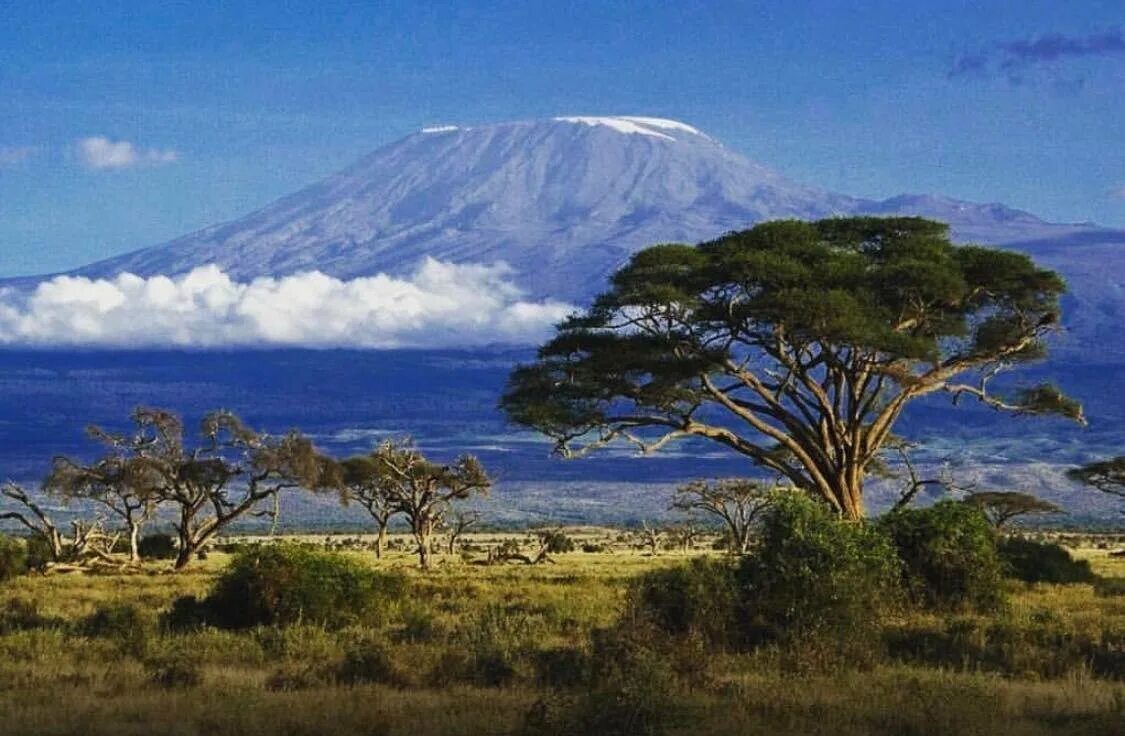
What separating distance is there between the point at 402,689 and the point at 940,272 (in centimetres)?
2122

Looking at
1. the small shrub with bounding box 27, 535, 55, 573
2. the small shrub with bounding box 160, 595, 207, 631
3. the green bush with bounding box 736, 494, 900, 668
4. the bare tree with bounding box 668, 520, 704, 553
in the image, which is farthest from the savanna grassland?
the bare tree with bounding box 668, 520, 704, 553

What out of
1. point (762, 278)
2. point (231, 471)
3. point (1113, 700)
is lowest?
point (1113, 700)

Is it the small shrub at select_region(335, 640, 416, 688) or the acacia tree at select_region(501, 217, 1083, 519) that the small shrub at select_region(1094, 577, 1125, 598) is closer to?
the acacia tree at select_region(501, 217, 1083, 519)

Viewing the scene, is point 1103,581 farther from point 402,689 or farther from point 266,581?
point 402,689

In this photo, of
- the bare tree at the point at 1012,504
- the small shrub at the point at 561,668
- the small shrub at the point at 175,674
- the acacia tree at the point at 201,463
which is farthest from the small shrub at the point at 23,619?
the bare tree at the point at 1012,504

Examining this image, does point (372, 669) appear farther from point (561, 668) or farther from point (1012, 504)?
point (1012, 504)

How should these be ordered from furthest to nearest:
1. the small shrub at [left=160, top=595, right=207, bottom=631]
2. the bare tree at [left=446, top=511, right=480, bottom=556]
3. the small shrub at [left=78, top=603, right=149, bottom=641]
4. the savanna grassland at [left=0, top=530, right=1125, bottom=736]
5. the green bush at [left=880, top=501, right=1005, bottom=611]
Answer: the bare tree at [left=446, top=511, right=480, bottom=556], the green bush at [left=880, top=501, right=1005, bottom=611], the small shrub at [left=160, top=595, right=207, bottom=631], the small shrub at [left=78, top=603, right=149, bottom=641], the savanna grassland at [left=0, top=530, right=1125, bottom=736]

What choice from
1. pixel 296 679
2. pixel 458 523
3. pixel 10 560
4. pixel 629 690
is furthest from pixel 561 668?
pixel 458 523

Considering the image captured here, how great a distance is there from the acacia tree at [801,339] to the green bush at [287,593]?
1091 centimetres

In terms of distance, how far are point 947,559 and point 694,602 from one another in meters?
7.23

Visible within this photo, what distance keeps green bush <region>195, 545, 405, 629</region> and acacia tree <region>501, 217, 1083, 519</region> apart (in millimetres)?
10912

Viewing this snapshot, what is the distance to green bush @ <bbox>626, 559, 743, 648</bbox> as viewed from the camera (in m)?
20.7

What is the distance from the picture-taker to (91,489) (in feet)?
179

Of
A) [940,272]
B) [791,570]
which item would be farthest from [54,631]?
[940,272]
